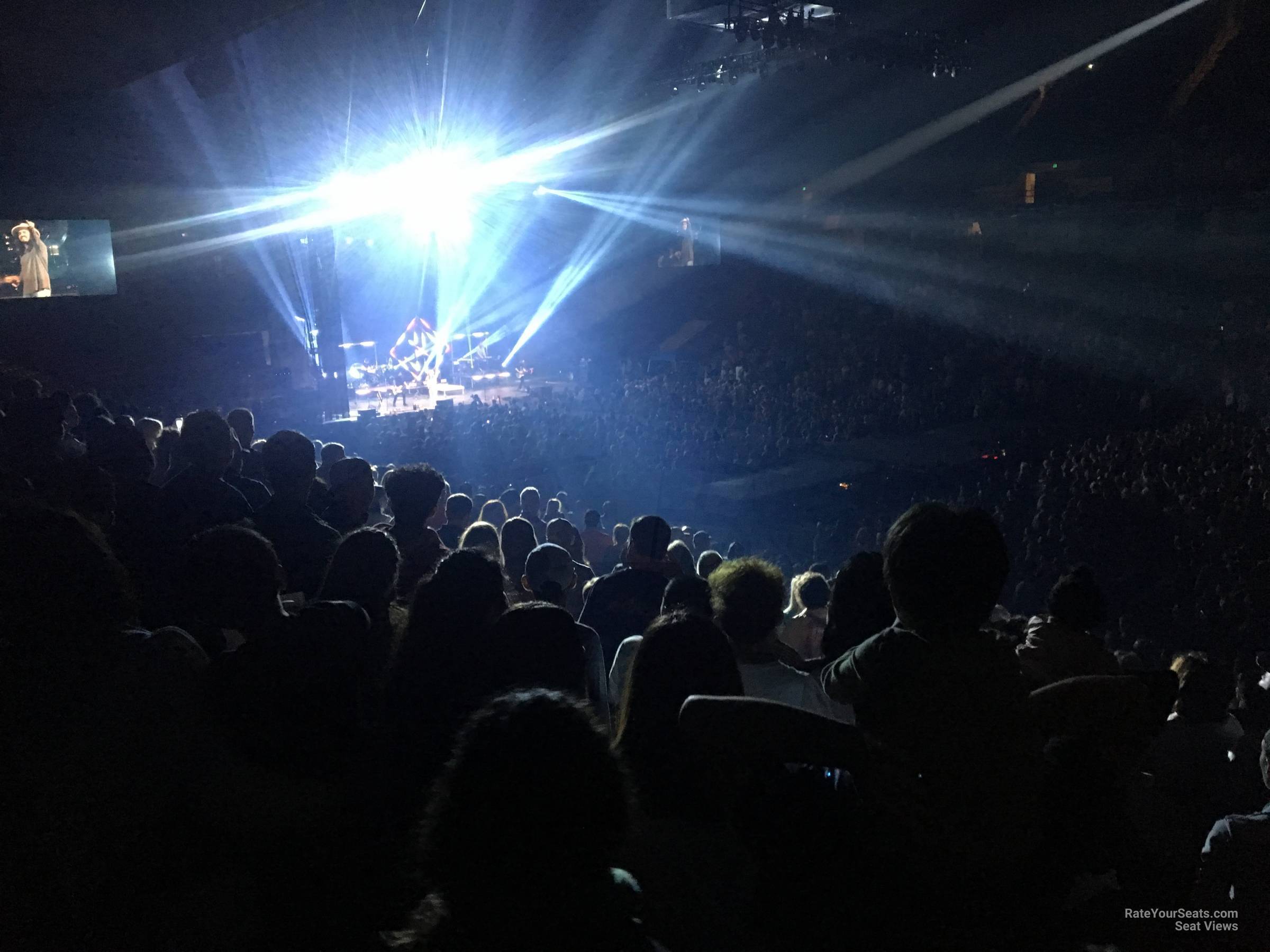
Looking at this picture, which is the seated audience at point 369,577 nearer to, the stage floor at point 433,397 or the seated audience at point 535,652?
the seated audience at point 535,652

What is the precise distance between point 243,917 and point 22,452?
389 centimetres

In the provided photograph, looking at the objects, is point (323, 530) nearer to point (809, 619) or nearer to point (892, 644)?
point (809, 619)

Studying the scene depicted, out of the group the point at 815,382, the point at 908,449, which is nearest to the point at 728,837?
the point at 908,449

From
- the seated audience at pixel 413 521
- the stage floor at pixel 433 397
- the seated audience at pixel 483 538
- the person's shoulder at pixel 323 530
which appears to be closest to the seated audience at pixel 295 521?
the person's shoulder at pixel 323 530

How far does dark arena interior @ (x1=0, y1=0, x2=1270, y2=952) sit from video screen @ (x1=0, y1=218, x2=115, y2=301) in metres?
0.07

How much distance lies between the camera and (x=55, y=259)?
12320 mm

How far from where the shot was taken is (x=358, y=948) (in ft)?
6.05

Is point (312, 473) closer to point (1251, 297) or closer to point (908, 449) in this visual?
point (908, 449)

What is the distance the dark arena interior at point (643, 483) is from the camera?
1.47 metres

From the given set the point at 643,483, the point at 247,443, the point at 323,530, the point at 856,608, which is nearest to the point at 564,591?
the point at 323,530

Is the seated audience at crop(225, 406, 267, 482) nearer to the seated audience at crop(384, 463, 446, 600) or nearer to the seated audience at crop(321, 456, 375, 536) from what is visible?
the seated audience at crop(321, 456, 375, 536)

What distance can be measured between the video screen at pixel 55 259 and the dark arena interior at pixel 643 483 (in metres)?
0.07

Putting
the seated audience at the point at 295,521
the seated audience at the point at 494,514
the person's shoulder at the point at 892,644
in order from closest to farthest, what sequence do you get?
the person's shoulder at the point at 892,644 < the seated audience at the point at 295,521 < the seated audience at the point at 494,514

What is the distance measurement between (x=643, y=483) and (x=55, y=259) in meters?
8.92
